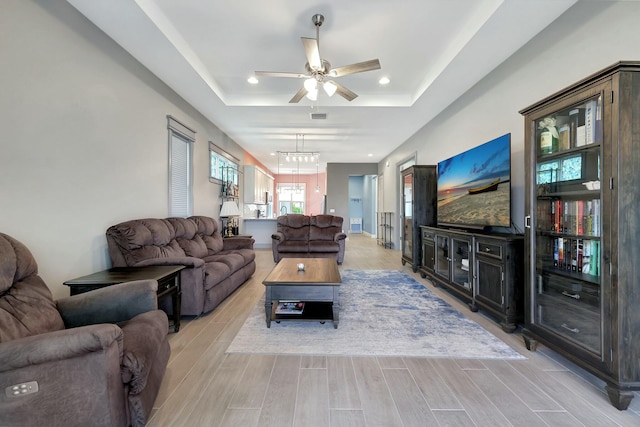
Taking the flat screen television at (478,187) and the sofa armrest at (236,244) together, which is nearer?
the flat screen television at (478,187)

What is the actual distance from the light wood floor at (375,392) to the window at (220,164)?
3.83 metres

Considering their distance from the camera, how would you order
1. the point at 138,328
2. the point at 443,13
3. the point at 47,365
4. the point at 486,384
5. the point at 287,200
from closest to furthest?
the point at 47,365
the point at 138,328
the point at 486,384
the point at 443,13
the point at 287,200

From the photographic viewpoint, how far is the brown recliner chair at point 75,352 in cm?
102

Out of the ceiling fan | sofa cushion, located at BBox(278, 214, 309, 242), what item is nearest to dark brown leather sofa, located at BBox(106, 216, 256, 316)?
sofa cushion, located at BBox(278, 214, 309, 242)

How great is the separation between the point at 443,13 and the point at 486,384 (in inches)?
123

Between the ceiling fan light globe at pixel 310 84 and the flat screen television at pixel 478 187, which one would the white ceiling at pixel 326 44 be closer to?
the ceiling fan light globe at pixel 310 84

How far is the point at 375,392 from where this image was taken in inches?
64.0

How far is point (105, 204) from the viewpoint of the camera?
8.51ft

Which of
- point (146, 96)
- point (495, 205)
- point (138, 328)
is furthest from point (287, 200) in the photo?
point (138, 328)

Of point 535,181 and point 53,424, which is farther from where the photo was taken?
point 535,181

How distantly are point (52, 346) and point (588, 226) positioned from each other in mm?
3008

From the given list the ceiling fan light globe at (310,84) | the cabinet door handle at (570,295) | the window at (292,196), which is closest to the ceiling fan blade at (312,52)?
the ceiling fan light globe at (310,84)

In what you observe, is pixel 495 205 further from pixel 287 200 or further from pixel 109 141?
pixel 287 200

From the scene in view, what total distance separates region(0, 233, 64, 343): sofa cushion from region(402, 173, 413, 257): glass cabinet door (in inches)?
180
